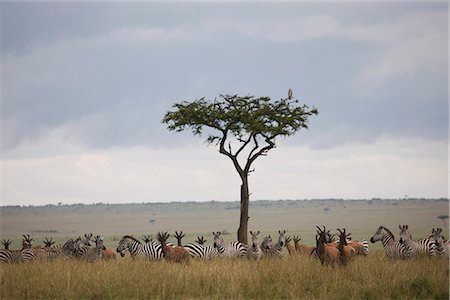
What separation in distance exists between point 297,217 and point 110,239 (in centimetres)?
5657

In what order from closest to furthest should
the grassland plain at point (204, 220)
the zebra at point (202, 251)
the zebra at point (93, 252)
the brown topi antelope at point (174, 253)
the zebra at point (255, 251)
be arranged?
the brown topi antelope at point (174, 253), the zebra at point (93, 252), the zebra at point (255, 251), the zebra at point (202, 251), the grassland plain at point (204, 220)

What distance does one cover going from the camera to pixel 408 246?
1214 inches

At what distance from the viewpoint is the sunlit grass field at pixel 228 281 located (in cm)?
2200

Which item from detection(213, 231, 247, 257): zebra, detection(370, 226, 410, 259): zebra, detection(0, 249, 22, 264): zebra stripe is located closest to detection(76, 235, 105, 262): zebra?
detection(0, 249, 22, 264): zebra stripe

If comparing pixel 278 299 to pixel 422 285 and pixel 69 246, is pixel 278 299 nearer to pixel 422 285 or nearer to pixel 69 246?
pixel 422 285

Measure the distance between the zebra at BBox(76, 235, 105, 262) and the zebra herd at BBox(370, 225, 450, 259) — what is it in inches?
414

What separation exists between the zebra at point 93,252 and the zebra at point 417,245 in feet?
37.8

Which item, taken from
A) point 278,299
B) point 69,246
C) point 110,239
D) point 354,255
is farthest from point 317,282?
point 110,239

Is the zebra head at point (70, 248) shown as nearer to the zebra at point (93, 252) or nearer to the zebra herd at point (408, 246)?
the zebra at point (93, 252)

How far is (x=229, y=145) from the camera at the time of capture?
3794cm

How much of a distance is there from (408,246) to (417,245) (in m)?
0.73

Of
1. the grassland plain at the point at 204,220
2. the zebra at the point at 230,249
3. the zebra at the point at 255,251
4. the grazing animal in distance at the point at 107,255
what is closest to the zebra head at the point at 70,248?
the grazing animal in distance at the point at 107,255

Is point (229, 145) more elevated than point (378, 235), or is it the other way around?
point (229, 145)

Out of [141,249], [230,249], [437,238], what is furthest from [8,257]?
[437,238]
